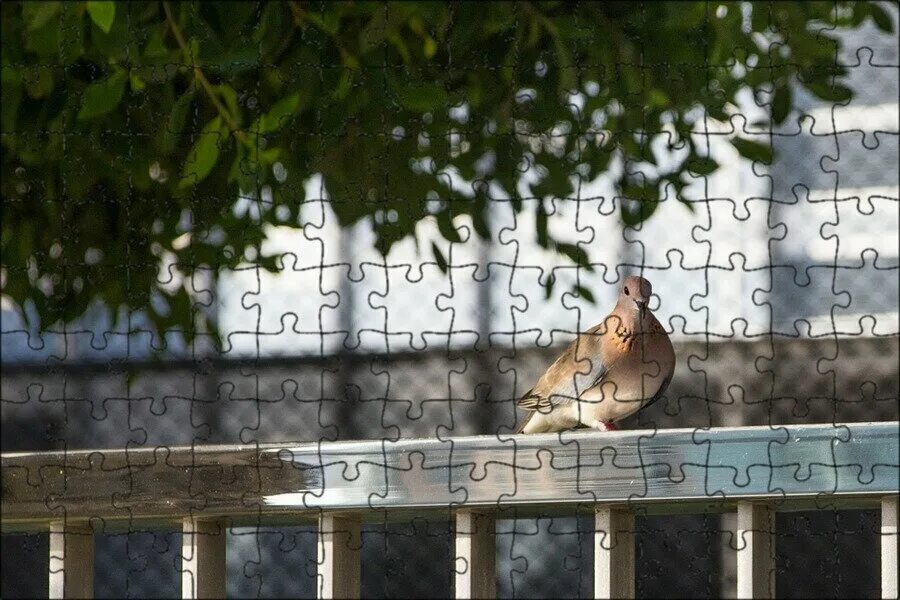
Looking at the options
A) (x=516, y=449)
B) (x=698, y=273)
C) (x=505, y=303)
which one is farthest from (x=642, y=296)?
(x=505, y=303)

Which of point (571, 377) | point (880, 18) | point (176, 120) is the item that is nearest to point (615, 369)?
point (571, 377)

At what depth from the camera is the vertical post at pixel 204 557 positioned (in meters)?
1.32

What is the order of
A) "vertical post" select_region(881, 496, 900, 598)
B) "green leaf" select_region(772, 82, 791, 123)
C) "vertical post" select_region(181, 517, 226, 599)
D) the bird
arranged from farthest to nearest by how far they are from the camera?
1. "green leaf" select_region(772, 82, 791, 123)
2. the bird
3. "vertical post" select_region(181, 517, 226, 599)
4. "vertical post" select_region(881, 496, 900, 598)

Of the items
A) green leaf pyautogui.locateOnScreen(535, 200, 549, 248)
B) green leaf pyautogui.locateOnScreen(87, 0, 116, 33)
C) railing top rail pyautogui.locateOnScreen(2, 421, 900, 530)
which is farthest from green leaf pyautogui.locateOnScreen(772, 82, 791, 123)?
railing top rail pyautogui.locateOnScreen(2, 421, 900, 530)

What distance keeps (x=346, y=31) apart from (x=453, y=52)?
6.7 inches

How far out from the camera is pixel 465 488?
1258 millimetres

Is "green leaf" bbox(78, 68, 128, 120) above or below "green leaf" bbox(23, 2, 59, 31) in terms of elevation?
below

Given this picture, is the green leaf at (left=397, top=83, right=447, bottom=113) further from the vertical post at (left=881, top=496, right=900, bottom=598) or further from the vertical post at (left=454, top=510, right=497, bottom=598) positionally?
the vertical post at (left=881, top=496, right=900, bottom=598)

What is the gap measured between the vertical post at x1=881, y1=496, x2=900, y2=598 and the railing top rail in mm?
33

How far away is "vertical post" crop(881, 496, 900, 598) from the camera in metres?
1.18

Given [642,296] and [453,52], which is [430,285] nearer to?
[453,52]

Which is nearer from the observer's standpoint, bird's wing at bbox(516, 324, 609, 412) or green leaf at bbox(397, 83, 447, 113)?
bird's wing at bbox(516, 324, 609, 412)

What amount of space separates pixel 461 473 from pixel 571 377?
14.5 inches
